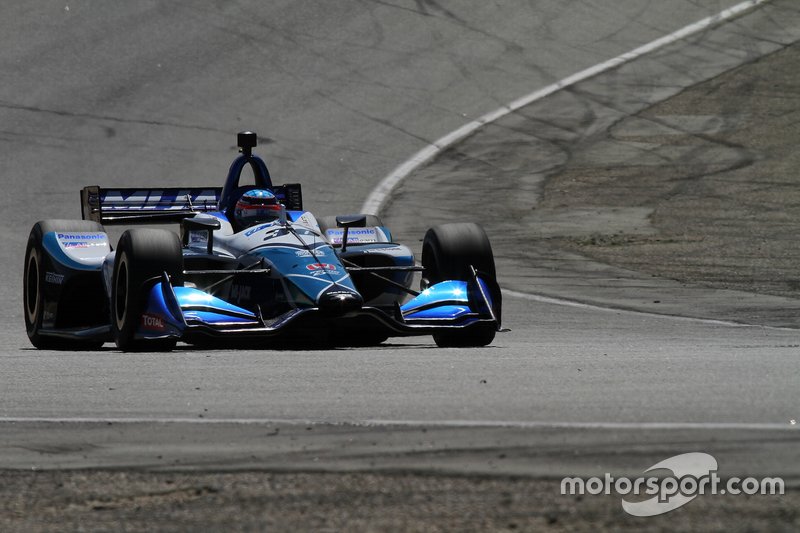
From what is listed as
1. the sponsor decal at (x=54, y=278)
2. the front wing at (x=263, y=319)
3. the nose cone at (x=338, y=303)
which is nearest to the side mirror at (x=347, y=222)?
the front wing at (x=263, y=319)

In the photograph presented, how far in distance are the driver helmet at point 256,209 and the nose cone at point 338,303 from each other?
1560mm

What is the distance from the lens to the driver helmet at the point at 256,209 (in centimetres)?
1097

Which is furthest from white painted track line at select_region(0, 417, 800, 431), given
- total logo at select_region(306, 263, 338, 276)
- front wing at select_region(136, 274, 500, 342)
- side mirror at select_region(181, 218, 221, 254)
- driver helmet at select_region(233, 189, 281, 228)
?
driver helmet at select_region(233, 189, 281, 228)

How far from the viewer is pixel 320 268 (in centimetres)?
990

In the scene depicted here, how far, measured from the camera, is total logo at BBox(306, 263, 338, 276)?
9.85 meters

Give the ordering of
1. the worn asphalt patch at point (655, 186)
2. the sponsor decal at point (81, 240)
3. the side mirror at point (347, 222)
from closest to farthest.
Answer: the side mirror at point (347, 222) → the sponsor decal at point (81, 240) → the worn asphalt patch at point (655, 186)

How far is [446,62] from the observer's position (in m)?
25.3

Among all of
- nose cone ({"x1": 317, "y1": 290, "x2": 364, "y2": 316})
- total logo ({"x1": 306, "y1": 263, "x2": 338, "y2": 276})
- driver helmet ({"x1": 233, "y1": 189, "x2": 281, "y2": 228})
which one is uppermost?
driver helmet ({"x1": 233, "y1": 189, "x2": 281, "y2": 228})

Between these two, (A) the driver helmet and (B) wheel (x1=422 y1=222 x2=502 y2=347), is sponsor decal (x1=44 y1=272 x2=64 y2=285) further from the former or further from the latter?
(B) wheel (x1=422 y1=222 x2=502 y2=347)

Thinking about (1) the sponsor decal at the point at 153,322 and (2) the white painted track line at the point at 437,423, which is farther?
(1) the sponsor decal at the point at 153,322

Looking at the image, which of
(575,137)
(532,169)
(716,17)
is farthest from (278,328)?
(716,17)

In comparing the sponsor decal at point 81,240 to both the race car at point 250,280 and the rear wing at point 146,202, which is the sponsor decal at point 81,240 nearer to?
the race car at point 250,280

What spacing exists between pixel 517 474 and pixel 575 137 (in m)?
17.2

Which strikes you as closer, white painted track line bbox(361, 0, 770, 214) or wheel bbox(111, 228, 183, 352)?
wheel bbox(111, 228, 183, 352)
